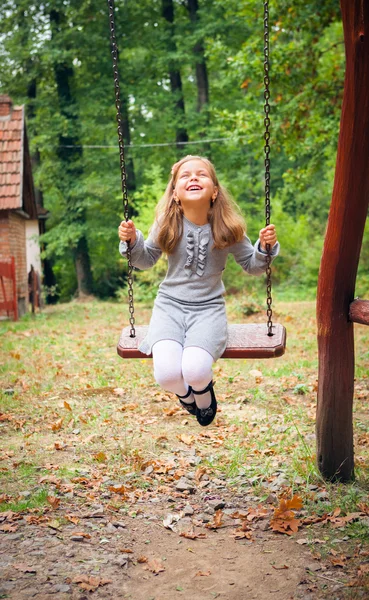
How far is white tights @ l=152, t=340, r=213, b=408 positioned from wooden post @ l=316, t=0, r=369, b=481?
96cm

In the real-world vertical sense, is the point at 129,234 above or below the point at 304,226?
above

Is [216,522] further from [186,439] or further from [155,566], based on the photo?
[186,439]

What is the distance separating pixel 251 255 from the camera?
4320mm

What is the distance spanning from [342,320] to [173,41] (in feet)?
64.1

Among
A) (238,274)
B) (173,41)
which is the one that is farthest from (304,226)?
(173,41)

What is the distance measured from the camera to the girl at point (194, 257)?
153 inches

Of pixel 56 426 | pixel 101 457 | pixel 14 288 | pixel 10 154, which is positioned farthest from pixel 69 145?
pixel 101 457

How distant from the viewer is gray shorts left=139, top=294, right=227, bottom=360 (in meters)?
3.82

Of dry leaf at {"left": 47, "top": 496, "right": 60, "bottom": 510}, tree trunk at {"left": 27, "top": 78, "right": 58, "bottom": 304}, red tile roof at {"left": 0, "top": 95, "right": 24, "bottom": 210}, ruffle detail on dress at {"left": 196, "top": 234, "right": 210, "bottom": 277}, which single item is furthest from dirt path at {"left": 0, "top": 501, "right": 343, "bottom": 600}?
tree trunk at {"left": 27, "top": 78, "right": 58, "bottom": 304}

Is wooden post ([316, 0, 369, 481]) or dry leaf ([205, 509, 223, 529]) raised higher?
wooden post ([316, 0, 369, 481])

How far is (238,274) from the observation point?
2075 centimetres

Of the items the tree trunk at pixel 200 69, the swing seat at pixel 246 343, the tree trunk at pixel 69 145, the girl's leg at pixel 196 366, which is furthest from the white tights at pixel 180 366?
the tree trunk at pixel 200 69

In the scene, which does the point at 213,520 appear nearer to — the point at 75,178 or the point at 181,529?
the point at 181,529

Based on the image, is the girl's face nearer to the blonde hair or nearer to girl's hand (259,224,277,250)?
the blonde hair
